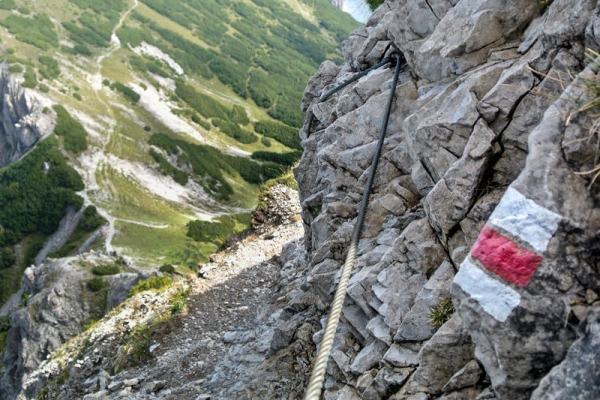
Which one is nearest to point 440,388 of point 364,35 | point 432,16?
point 432,16

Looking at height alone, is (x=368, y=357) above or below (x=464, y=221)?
below

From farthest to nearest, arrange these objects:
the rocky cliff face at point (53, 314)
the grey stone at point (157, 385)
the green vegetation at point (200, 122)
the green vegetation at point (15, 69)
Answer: the green vegetation at point (200, 122), the green vegetation at point (15, 69), the rocky cliff face at point (53, 314), the grey stone at point (157, 385)

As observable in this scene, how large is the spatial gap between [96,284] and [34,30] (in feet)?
498

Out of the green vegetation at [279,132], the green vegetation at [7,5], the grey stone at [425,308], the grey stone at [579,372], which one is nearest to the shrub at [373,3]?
the grey stone at [425,308]

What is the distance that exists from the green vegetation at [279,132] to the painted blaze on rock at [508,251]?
168524 mm

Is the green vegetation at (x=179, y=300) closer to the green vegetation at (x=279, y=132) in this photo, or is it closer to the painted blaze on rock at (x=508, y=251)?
the painted blaze on rock at (x=508, y=251)

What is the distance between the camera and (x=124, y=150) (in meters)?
117

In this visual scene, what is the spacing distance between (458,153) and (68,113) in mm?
134307

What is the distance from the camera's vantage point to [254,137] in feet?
551

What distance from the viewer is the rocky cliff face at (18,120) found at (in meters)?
118

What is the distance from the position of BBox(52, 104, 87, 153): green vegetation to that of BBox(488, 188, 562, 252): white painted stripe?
122 meters

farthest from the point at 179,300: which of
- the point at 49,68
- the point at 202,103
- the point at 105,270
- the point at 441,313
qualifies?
the point at 202,103

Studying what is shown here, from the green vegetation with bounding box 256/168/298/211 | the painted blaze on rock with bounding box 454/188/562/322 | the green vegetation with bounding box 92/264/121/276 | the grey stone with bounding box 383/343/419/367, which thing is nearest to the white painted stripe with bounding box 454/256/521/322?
the painted blaze on rock with bounding box 454/188/562/322

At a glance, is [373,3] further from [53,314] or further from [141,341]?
[53,314]
